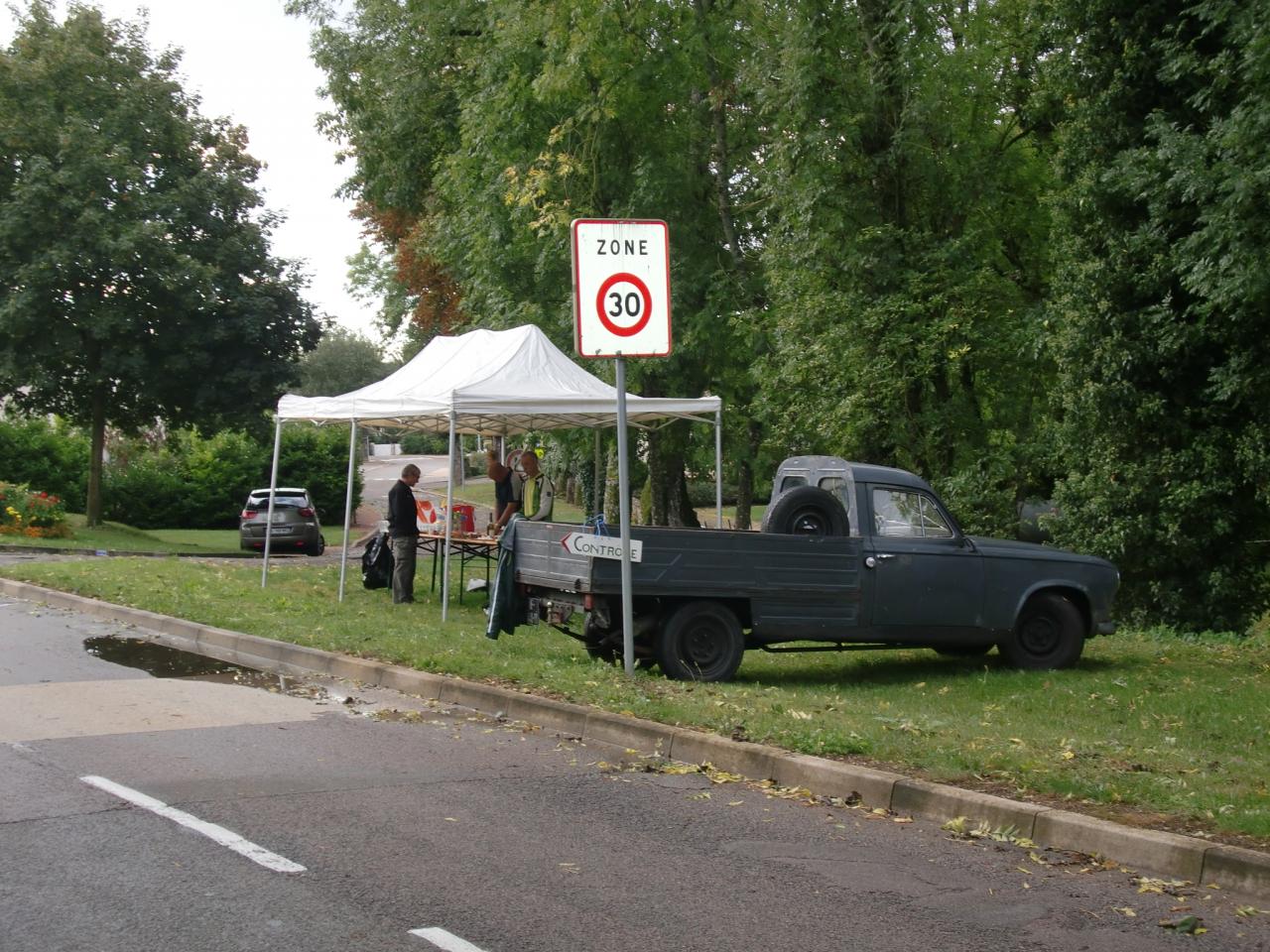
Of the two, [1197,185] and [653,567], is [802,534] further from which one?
[1197,185]

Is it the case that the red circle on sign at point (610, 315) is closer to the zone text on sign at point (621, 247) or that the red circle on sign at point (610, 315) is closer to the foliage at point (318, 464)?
the zone text on sign at point (621, 247)

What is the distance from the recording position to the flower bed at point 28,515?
31.2 m

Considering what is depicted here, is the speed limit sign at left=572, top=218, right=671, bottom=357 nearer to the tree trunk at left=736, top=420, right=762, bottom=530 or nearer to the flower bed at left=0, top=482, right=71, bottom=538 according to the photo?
the tree trunk at left=736, top=420, right=762, bottom=530

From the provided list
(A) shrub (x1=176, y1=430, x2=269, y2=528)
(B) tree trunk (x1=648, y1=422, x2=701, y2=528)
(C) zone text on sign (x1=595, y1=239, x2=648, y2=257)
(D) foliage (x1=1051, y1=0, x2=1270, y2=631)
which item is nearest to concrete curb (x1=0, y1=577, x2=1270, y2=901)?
(C) zone text on sign (x1=595, y1=239, x2=648, y2=257)

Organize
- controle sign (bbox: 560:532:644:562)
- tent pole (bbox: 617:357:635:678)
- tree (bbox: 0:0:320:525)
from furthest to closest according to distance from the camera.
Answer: tree (bbox: 0:0:320:525) → controle sign (bbox: 560:532:644:562) → tent pole (bbox: 617:357:635:678)

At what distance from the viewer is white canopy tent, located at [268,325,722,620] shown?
602 inches

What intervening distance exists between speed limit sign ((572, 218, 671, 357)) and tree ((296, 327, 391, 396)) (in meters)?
87.5

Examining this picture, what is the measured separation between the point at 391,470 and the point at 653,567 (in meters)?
78.9

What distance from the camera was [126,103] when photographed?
115 feet

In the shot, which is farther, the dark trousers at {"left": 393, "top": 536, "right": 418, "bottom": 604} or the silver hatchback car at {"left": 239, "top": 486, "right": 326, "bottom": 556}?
→ the silver hatchback car at {"left": 239, "top": 486, "right": 326, "bottom": 556}

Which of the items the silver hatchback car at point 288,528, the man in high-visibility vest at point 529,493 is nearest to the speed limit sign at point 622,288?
the man in high-visibility vest at point 529,493

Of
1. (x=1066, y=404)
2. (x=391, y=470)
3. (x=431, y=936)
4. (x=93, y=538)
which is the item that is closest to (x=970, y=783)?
(x=431, y=936)

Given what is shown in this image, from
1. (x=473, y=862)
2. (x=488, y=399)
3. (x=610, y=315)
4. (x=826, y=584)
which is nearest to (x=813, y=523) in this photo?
(x=826, y=584)

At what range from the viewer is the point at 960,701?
10.7 metres
